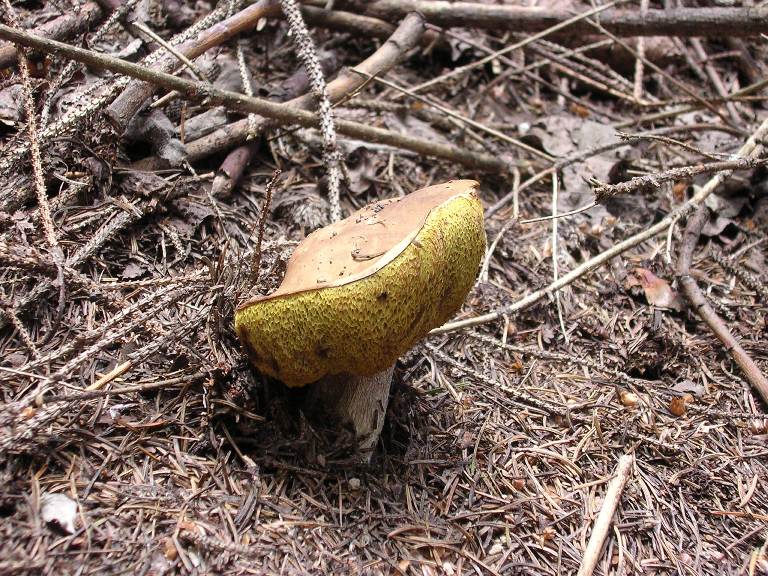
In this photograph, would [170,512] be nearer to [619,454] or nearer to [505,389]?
[505,389]

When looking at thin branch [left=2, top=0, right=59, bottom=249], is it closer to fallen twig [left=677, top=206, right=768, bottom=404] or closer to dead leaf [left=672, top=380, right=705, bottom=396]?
dead leaf [left=672, top=380, right=705, bottom=396]

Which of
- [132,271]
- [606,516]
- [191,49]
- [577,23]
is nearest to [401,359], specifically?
[606,516]

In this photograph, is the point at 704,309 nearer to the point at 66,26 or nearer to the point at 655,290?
the point at 655,290

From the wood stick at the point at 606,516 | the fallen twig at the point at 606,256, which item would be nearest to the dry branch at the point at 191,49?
the fallen twig at the point at 606,256

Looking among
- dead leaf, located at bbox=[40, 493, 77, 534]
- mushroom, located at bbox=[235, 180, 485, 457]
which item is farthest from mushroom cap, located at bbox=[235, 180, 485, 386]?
dead leaf, located at bbox=[40, 493, 77, 534]

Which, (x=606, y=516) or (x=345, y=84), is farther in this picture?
(x=345, y=84)

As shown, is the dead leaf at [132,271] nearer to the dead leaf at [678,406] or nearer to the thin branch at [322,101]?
the thin branch at [322,101]
